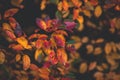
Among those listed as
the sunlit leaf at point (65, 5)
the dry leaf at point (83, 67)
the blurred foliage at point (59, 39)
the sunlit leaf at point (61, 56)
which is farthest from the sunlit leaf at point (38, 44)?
the dry leaf at point (83, 67)

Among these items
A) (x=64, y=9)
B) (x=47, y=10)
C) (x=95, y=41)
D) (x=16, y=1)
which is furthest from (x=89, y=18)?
(x=16, y=1)

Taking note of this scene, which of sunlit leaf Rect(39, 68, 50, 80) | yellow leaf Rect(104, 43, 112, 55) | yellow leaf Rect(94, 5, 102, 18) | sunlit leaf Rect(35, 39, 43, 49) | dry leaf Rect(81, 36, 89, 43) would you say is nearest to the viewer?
sunlit leaf Rect(35, 39, 43, 49)

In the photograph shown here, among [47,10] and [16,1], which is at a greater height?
[47,10]

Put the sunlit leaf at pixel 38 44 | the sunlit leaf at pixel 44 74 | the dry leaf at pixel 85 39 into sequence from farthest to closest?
the dry leaf at pixel 85 39 → the sunlit leaf at pixel 44 74 → the sunlit leaf at pixel 38 44

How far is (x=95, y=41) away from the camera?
2.57 meters

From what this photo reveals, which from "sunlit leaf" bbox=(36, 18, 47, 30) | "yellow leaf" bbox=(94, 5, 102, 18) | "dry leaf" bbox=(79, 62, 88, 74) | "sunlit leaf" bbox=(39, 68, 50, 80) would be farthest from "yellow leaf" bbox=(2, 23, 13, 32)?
"dry leaf" bbox=(79, 62, 88, 74)

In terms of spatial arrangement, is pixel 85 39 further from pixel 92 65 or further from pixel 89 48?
pixel 92 65

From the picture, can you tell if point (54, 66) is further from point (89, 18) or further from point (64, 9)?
point (89, 18)

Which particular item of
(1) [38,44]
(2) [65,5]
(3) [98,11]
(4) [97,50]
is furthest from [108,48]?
(1) [38,44]

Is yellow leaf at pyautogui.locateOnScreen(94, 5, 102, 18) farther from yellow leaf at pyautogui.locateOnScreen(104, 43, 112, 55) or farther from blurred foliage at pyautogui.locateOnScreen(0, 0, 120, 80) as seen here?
yellow leaf at pyautogui.locateOnScreen(104, 43, 112, 55)

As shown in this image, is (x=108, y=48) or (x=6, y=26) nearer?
(x=6, y=26)

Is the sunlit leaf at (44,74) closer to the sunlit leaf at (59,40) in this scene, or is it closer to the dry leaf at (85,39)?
the sunlit leaf at (59,40)

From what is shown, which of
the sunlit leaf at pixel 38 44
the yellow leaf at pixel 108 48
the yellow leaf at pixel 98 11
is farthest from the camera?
the yellow leaf at pixel 108 48

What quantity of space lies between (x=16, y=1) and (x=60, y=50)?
17.3 inches
